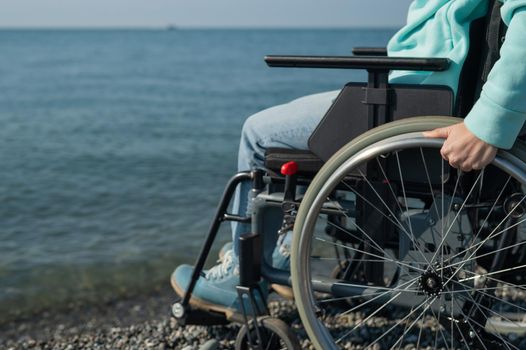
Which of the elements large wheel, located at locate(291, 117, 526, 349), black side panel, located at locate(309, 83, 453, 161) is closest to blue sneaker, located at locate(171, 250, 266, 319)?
large wheel, located at locate(291, 117, 526, 349)

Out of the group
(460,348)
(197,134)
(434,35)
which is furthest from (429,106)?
(197,134)

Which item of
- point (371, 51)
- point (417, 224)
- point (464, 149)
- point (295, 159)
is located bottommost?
point (417, 224)

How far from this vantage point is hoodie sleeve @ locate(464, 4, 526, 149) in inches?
76.9

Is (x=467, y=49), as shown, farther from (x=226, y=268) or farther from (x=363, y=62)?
(x=226, y=268)

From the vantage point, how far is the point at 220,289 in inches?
122

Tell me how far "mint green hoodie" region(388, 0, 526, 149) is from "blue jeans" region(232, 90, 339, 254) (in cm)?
34

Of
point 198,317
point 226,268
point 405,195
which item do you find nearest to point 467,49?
point 405,195

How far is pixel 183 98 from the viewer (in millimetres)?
19625

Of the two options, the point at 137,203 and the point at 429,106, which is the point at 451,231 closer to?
the point at 429,106

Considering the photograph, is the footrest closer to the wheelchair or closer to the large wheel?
the wheelchair

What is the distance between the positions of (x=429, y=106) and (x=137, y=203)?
19.3ft

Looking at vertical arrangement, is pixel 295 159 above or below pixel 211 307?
above

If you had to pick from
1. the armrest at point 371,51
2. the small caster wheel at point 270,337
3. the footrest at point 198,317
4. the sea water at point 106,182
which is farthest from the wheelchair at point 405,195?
the sea water at point 106,182

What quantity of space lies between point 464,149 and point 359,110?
1.36 feet
